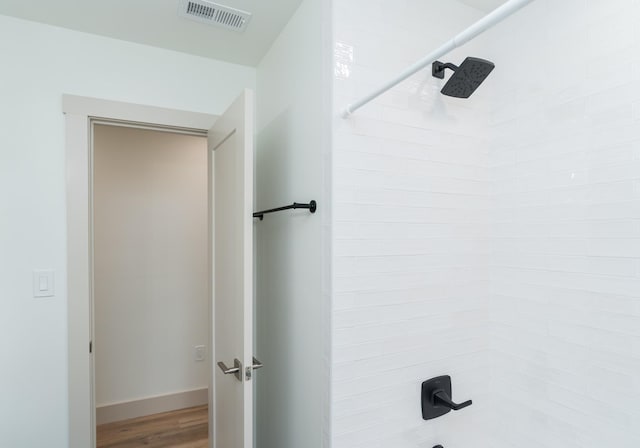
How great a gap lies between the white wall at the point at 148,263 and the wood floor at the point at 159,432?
172 millimetres

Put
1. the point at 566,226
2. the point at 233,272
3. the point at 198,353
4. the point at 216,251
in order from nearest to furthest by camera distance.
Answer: the point at 566,226, the point at 233,272, the point at 216,251, the point at 198,353

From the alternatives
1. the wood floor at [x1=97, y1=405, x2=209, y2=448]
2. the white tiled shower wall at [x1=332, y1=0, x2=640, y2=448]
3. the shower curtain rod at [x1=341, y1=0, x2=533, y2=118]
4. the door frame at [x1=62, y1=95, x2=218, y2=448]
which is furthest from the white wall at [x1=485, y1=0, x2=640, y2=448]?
the wood floor at [x1=97, y1=405, x2=209, y2=448]

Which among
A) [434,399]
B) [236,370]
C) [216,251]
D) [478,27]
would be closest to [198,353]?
[216,251]

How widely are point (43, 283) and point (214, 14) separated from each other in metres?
1.36

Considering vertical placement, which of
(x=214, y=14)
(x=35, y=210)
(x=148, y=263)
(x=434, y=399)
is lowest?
(x=434, y=399)

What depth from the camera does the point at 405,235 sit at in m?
1.22

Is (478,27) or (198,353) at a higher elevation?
(478,27)

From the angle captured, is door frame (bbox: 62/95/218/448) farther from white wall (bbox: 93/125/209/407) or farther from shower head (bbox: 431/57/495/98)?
shower head (bbox: 431/57/495/98)

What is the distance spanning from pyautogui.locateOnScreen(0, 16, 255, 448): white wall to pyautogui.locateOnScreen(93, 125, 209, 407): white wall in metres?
1.11

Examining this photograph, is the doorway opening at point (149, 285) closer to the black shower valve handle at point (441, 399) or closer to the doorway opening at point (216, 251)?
the doorway opening at point (216, 251)

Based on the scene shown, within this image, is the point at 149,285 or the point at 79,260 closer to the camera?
the point at 79,260

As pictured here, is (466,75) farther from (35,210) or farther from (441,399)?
(35,210)

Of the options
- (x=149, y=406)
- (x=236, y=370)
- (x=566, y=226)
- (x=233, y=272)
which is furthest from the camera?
(x=149, y=406)

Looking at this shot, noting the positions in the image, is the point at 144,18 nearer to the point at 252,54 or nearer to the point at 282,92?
the point at 252,54
